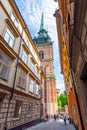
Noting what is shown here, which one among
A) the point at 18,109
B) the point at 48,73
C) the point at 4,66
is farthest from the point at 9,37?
the point at 48,73

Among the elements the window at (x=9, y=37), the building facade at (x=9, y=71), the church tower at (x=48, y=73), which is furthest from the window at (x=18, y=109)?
the church tower at (x=48, y=73)

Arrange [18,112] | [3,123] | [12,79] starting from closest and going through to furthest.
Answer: [3,123] < [12,79] < [18,112]

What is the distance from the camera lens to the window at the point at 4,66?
9.32m

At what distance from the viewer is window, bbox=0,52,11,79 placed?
932cm

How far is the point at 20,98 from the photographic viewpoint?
12.3 meters

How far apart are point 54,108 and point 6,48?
32.5 metres

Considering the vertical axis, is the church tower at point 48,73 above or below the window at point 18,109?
above

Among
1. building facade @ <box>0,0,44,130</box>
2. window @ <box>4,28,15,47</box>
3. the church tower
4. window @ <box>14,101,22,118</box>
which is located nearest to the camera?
building facade @ <box>0,0,44,130</box>

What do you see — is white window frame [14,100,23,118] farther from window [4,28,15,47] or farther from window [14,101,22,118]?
window [4,28,15,47]

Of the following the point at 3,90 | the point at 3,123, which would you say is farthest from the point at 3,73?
the point at 3,123

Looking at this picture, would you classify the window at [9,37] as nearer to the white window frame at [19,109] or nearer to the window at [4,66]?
the window at [4,66]

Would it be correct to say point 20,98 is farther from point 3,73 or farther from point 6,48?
point 6,48

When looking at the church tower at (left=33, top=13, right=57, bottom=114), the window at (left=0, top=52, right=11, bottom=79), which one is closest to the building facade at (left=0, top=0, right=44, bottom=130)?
the window at (left=0, top=52, right=11, bottom=79)

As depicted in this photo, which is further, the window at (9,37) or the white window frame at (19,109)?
the white window frame at (19,109)
